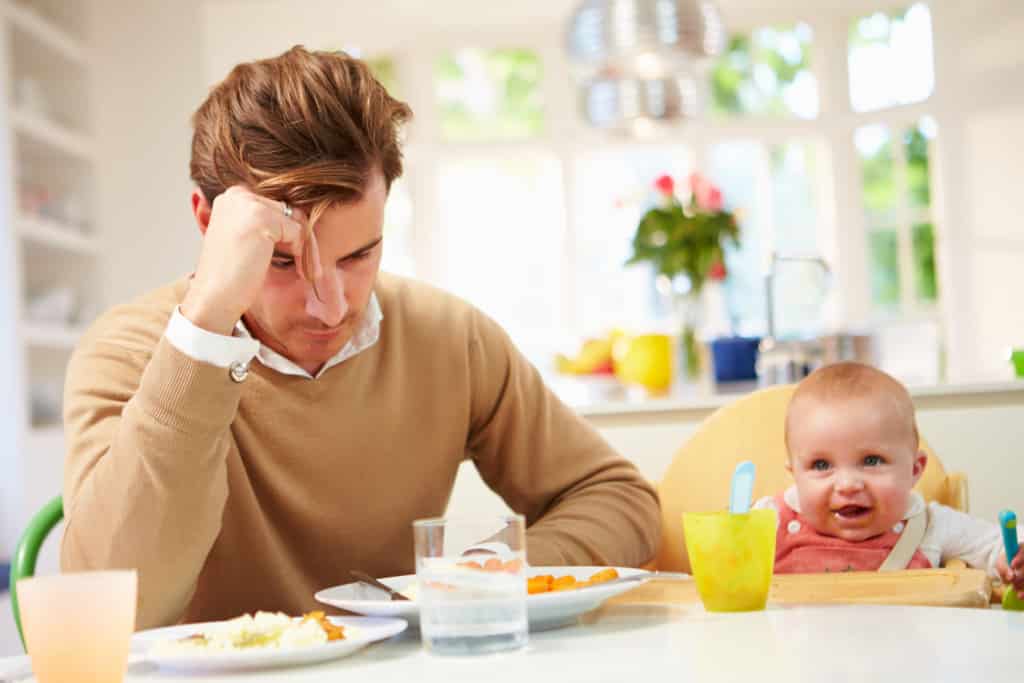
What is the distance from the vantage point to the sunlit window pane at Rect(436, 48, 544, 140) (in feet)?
26.3

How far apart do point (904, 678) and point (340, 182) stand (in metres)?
0.79

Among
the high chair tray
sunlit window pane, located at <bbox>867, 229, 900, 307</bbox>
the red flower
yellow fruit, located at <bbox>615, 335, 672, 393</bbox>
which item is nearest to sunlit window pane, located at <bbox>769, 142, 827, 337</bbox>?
sunlit window pane, located at <bbox>867, 229, 900, 307</bbox>

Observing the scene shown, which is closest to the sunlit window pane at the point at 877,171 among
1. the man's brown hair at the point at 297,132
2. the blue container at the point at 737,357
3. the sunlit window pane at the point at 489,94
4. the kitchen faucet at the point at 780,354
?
the sunlit window pane at the point at 489,94

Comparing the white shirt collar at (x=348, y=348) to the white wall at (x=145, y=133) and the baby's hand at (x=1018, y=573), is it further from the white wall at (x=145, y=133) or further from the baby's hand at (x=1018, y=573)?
the white wall at (x=145, y=133)

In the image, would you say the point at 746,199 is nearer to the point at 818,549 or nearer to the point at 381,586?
the point at 818,549

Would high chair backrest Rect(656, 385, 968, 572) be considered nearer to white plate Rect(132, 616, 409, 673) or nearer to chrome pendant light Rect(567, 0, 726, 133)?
white plate Rect(132, 616, 409, 673)

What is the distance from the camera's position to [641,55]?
3.81m

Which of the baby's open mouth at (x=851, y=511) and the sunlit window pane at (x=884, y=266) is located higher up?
the sunlit window pane at (x=884, y=266)

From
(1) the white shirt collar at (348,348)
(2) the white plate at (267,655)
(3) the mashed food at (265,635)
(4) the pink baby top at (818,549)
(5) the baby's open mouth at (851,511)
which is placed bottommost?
(4) the pink baby top at (818,549)

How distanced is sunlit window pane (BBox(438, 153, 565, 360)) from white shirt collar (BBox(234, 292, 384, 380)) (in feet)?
21.0

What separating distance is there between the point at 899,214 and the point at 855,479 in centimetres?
642

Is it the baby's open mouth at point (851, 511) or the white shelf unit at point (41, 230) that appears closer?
the baby's open mouth at point (851, 511)

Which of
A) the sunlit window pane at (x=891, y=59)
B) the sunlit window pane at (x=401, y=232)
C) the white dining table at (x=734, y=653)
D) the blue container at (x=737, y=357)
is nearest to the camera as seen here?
the white dining table at (x=734, y=653)

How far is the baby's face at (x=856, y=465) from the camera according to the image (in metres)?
1.62
